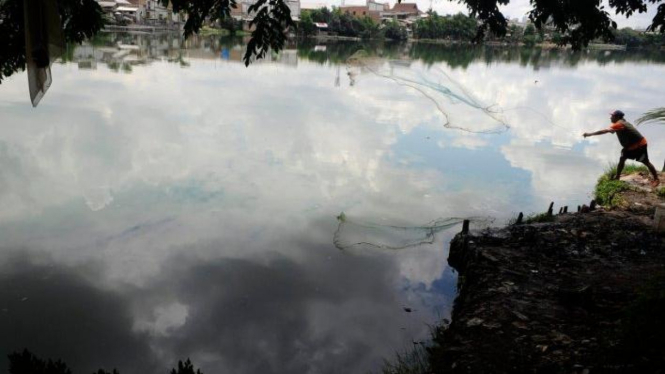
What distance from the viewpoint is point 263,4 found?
382 cm

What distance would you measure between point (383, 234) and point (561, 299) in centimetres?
354

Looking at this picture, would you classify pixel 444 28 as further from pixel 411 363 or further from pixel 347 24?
pixel 411 363

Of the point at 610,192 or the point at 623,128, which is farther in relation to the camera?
the point at 610,192

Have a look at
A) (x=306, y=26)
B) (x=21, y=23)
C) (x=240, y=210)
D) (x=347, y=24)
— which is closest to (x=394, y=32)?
(x=347, y=24)

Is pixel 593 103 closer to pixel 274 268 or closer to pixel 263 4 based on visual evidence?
pixel 274 268

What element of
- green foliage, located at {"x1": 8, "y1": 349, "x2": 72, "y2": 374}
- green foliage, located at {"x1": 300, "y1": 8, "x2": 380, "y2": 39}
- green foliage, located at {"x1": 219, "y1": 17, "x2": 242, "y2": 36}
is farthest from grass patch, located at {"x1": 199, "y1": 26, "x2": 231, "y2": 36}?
green foliage, located at {"x1": 8, "y1": 349, "x2": 72, "y2": 374}

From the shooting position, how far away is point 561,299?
4852 mm

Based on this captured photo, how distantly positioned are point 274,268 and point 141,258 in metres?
1.86

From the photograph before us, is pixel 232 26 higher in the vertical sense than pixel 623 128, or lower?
higher

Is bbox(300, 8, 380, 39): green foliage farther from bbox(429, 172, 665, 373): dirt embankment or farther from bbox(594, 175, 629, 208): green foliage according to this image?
bbox(429, 172, 665, 373): dirt embankment

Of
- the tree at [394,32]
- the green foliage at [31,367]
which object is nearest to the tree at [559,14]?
the green foliage at [31,367]

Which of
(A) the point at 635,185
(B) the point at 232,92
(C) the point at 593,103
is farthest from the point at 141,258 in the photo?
(C) the point at 593,103

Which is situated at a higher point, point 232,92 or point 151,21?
point 151,21

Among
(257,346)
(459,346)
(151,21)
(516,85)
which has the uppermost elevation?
(151,21)
